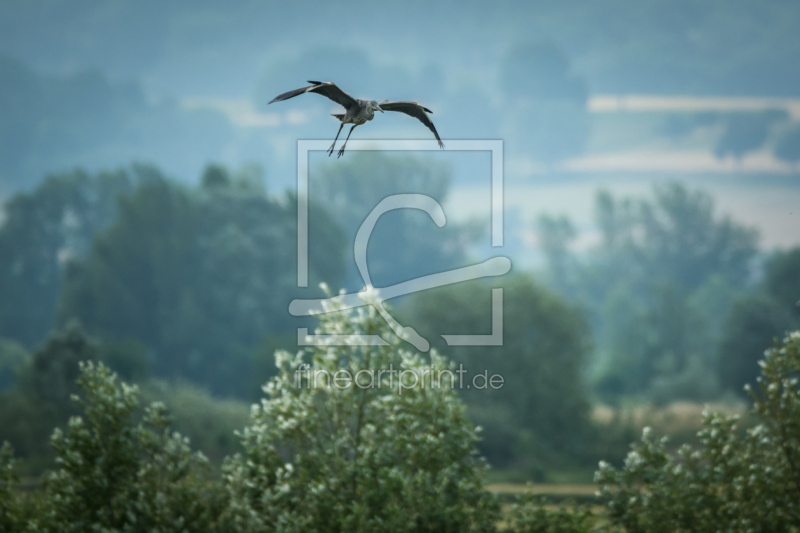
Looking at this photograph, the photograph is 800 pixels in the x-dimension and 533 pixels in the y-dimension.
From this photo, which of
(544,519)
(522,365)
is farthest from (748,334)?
(544,519)

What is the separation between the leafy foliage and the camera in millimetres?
24141

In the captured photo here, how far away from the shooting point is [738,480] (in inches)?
963

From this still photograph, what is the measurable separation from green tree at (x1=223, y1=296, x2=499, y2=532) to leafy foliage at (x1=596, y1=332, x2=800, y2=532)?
4.61m

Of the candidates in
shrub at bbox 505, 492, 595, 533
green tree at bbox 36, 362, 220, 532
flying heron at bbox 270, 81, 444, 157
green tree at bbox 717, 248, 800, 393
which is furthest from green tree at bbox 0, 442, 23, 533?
green tree at bbox 717, 248, 800, 393

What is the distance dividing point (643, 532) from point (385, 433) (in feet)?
27.7

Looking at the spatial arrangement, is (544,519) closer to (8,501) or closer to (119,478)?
(119,478)

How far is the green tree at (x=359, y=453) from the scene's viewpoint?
2345 centimetres

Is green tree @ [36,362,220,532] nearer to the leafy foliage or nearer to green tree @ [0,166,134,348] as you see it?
the leafy foliage

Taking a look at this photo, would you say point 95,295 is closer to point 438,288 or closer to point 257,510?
point 438,288

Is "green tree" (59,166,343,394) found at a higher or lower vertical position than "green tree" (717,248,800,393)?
higher

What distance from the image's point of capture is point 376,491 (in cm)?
2392

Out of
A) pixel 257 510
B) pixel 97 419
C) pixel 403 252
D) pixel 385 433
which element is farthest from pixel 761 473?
pixel 403 252

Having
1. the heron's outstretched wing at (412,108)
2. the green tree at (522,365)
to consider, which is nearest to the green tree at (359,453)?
the heron's outstretched wing at (412,108)

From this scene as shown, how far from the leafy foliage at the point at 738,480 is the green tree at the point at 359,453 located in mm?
4606
